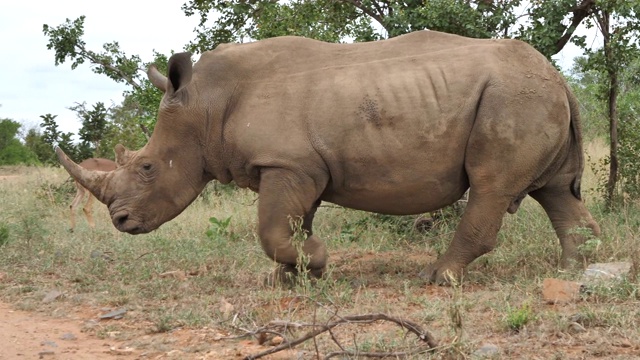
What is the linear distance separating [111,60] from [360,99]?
10.1 meters

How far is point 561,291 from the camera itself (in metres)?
5.68

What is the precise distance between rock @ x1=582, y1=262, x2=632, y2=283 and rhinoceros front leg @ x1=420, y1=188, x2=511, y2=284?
75 centimetres

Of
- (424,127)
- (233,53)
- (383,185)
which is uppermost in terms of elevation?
(233,53)

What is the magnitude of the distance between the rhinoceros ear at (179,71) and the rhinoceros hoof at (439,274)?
7.59 ft

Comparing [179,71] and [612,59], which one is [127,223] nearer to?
[179,71]

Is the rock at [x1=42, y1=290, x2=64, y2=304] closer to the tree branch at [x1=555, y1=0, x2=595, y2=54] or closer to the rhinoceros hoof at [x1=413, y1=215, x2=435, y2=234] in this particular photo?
→ the rhinoceros hoof at [x1=413, y1=215, x2=435, y2=234]

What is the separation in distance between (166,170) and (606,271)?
3268 mm

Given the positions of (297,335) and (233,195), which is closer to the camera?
(297,335)

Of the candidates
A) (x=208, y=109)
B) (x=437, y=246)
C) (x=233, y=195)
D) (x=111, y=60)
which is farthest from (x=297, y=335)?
(x=111, y=60)

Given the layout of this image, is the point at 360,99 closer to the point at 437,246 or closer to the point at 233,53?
the point at 233,53

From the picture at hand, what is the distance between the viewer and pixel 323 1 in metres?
10.8

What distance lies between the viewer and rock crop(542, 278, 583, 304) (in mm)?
5645

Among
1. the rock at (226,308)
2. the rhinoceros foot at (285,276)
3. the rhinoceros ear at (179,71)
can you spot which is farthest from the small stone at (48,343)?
the rhinoceros ear at (179,71)

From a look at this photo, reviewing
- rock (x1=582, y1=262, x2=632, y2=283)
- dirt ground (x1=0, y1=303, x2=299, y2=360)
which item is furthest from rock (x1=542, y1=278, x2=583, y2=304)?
dirt ground (x1=0, y1=303, x2=299, y2=360)
